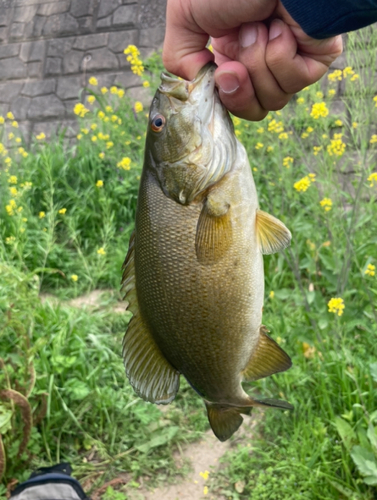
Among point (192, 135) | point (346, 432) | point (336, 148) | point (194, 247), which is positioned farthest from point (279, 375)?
point (192, 135)

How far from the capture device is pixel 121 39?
6.59 meters

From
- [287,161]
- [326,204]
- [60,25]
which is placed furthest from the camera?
[60,25]

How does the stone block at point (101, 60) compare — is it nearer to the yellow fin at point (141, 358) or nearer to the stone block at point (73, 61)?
the stone block at point (73, 61)

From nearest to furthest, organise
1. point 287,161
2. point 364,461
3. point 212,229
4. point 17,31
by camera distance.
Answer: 1. point 212,229
2. point 364,461
3. point 287,161
4. point 17,31

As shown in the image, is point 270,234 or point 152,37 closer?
point 270,234

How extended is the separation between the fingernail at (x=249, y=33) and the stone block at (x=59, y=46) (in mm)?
6275

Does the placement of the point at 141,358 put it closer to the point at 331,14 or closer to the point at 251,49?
the point at 251,49

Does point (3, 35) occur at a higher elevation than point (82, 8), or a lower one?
lower

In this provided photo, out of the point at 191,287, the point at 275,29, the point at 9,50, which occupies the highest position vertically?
the point at 9,50

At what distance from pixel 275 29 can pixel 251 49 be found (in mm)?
80

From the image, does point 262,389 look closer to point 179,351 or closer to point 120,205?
point 179,351

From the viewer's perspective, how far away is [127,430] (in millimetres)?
3105

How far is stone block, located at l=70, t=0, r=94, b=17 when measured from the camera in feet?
22.7

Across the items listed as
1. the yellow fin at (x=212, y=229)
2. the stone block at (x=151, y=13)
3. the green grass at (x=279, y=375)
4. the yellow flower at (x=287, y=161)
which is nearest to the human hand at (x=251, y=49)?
the yellow fin at (x=212, y=229)
